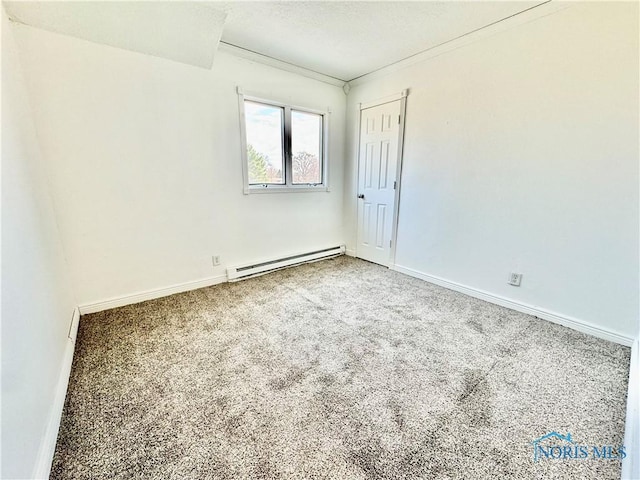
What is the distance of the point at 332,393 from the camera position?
1469mm

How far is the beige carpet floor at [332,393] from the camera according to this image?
1111 mm

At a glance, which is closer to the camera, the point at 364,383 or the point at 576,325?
the point at 364,383

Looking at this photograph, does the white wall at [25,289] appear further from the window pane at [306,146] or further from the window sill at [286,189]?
the window pane at [306,146]

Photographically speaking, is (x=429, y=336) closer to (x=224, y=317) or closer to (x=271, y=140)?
(x=224, y=317)

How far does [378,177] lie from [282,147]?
1.30 m

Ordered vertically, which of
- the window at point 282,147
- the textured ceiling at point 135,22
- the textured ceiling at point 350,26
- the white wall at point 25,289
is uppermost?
the textured ceiling at point 350,26

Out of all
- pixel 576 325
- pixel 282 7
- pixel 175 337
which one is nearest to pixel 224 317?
pixel 175 337

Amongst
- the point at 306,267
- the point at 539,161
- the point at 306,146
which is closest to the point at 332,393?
the point at 306,267

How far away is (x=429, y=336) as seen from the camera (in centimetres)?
201

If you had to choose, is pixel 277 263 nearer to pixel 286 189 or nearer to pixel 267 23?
pixel 286 189

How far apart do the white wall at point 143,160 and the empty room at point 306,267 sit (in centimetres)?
2

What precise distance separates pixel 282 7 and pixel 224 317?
8.32 feet

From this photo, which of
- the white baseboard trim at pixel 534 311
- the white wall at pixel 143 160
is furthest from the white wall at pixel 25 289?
the white baseboard trim at pixel 534 311

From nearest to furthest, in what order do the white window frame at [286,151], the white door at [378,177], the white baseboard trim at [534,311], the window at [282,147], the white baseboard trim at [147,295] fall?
the white baseboard trim at [534,311]
the white baseboard trim at [147,295]
the white window frame at [286,151]
the window at [282,147]
the white door at [378,177]
